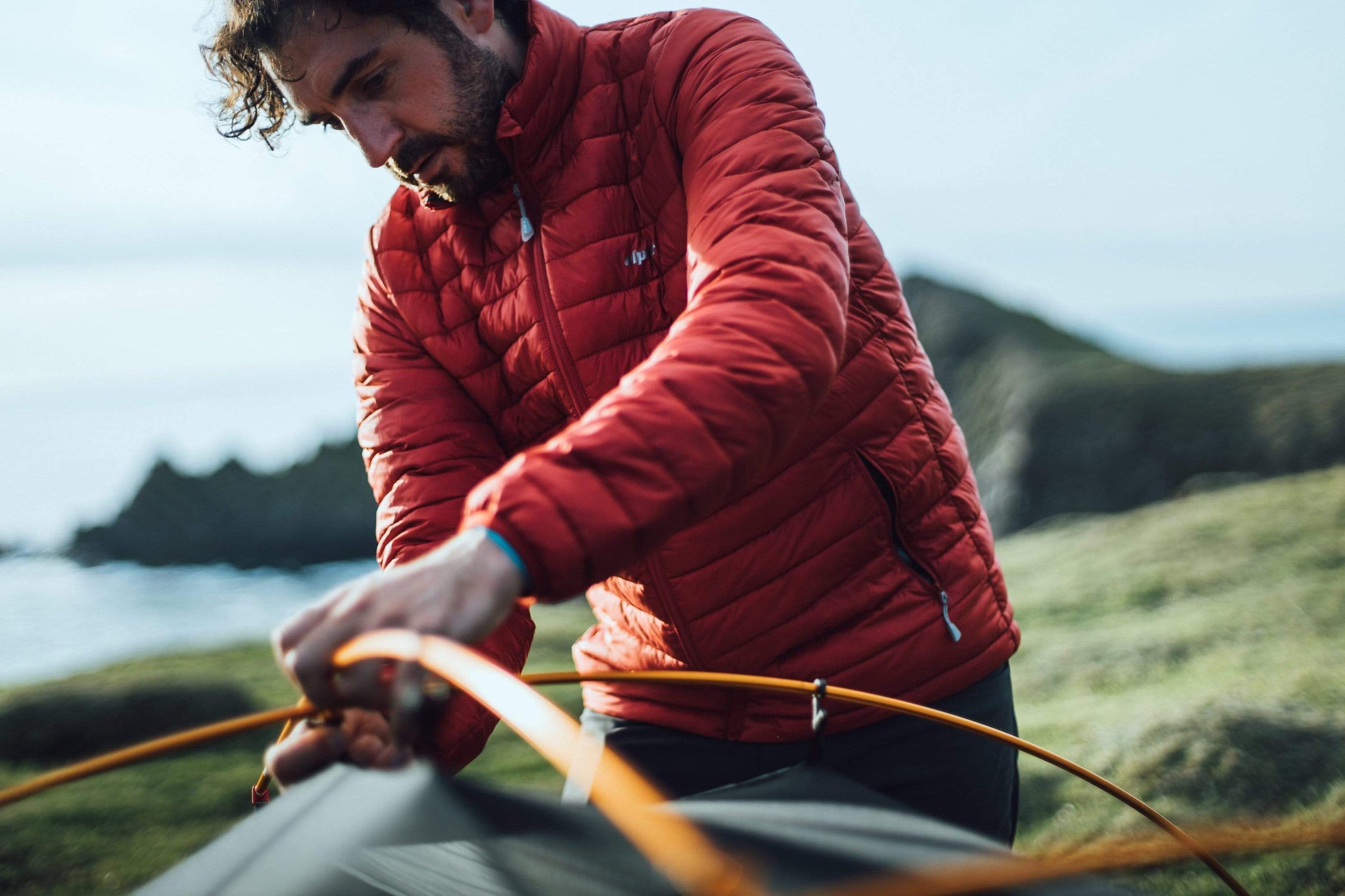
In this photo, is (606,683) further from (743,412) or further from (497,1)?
(497,1)

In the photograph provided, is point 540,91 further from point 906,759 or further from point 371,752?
point 906,759

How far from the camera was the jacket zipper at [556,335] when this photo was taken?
1.52 m

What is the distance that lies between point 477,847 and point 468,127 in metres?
1.04

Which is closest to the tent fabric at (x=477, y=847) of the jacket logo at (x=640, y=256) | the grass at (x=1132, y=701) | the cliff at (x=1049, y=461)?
the jacket logo at (x=640, y=256)

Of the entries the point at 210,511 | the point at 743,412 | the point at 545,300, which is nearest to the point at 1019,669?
the point at 545,300

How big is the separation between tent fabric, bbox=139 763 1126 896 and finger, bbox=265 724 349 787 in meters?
0.05

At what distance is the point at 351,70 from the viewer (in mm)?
1439

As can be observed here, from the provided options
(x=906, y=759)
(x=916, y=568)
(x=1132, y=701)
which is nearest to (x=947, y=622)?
(x=916, y=568)

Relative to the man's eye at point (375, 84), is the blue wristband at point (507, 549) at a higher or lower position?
lower

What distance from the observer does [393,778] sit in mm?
955

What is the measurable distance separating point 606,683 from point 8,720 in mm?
3425

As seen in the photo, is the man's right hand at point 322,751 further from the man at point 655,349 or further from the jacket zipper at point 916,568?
the jacket zipper at point 916,568

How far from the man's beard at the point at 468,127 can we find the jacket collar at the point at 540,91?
1.4 inches

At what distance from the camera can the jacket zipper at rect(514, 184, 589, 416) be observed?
1.52 m
